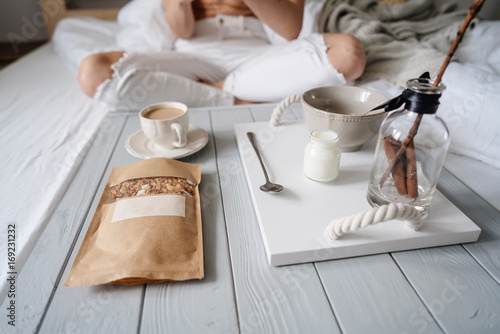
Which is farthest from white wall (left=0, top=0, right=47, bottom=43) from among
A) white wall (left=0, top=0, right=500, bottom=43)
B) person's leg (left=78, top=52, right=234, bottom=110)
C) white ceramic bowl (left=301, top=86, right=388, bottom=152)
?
white ceramic bowl (left=301, top=86, right=388, bottom=152)

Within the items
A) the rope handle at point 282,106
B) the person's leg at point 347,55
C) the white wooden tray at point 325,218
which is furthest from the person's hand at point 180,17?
the white wooden tray at point 325,218

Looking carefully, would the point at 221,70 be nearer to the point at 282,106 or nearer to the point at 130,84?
the point at 130,84

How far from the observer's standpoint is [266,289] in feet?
1.28

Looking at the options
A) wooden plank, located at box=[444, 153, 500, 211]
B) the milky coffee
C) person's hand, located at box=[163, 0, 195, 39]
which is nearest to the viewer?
wooden plank, located at box=[444, 153, 500, 211]

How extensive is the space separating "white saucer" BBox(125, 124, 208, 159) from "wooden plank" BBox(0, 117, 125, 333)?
0.06m

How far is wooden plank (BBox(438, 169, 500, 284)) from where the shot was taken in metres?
0.42

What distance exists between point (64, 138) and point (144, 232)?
21.3 inches

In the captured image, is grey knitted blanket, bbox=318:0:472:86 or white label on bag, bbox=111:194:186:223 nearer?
white label on bag, bbox=111:194:186:223

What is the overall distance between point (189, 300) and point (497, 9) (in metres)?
2.54

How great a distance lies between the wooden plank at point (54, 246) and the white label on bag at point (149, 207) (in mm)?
73

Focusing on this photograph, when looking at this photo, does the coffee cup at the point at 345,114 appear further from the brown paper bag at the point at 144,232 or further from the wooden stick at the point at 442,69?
the brown paper bag at the point at 144,232

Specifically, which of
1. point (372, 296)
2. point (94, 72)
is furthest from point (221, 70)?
point (372, 296)

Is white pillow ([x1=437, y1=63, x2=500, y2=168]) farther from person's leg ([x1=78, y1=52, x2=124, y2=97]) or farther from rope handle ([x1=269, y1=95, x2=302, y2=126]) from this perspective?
person's leg ([x1=78, y1=52, x2=124, y2=97])

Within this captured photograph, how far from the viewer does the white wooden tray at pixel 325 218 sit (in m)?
0.42
